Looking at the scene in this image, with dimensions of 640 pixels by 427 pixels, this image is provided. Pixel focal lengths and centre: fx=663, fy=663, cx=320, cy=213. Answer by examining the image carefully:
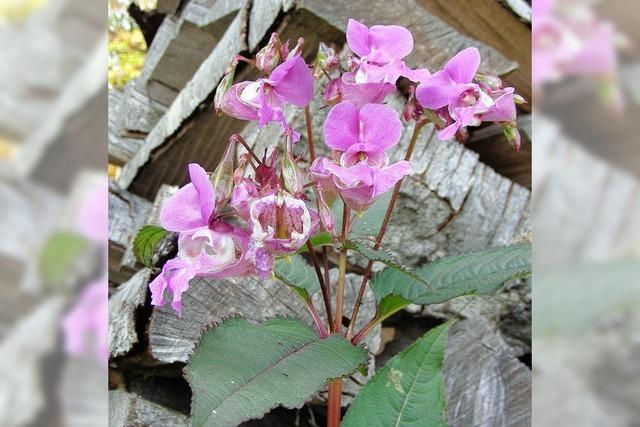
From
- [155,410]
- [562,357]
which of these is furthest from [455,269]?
[155,410]

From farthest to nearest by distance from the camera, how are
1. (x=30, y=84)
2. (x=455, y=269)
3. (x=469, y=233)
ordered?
(x=469, y=233)
(x=455, y=269)
(x=30, y=84)

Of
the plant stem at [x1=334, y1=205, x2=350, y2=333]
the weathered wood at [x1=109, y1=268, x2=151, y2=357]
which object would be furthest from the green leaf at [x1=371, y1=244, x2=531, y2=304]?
the weathered wood at [x1=109, y1=268, x2=151, y2=357]

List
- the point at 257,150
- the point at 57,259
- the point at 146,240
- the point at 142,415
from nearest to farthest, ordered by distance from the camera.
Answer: the point at 57,259, the point at 146,240, the point at 142,415, the point at 257,150

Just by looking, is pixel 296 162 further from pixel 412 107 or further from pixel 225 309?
pixel 225 309

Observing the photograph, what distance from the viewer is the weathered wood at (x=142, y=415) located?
0.70m

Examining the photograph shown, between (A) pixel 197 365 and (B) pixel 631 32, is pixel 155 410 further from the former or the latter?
(B) pixel 631 32

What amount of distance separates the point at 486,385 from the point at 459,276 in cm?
21

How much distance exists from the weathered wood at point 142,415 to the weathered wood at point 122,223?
188 millimetres

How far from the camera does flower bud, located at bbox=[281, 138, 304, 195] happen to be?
0.51m

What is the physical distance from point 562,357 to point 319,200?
22cm

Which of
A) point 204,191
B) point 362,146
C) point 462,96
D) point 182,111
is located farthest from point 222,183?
point 182,111

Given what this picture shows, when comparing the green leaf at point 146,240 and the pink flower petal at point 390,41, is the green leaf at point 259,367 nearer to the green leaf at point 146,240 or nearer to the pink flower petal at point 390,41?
the green leaf at point 146,240

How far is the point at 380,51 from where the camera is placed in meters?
0.59

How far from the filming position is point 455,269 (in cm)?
62
